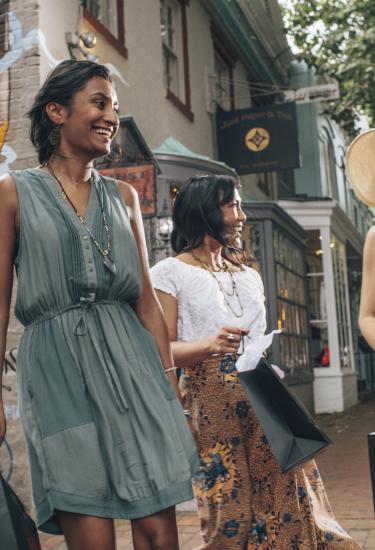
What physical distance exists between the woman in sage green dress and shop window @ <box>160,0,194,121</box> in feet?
30.7

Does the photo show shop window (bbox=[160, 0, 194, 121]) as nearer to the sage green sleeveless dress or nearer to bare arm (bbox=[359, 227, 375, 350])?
bare arm (bbox=[359, 227, 375, 350])

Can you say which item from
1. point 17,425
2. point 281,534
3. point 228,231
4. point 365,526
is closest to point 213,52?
point 17,425

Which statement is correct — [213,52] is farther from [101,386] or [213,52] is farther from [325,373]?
[101,386]

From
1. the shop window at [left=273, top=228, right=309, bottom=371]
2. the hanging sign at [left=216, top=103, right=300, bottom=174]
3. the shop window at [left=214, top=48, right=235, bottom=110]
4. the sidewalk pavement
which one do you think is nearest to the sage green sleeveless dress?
the sidewalk pavement

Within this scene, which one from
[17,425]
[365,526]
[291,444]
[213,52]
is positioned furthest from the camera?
[213,52]

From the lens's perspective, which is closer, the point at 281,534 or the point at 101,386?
the point at 101,386

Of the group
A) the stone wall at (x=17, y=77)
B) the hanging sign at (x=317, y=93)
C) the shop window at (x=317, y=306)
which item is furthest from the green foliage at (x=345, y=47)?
the stone wall at (x=17, y=77)

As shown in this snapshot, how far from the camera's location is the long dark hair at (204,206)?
3.82 meters

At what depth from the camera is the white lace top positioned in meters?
3.68

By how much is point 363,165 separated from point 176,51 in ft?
31.8

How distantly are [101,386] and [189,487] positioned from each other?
15.6 inches

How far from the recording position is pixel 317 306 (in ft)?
55.2

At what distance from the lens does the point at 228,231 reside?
12.6 feet

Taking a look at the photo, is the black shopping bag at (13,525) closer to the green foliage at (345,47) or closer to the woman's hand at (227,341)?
the woman's hand at (227,341)
